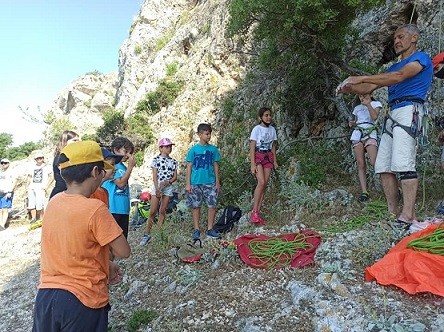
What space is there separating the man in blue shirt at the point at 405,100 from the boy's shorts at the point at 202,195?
8.81 ft

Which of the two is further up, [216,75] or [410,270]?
[216,75]

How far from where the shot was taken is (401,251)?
3055mm

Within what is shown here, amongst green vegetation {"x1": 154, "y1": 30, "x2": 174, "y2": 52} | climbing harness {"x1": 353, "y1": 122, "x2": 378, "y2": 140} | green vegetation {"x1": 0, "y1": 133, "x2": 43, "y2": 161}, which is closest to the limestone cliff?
green vegetation {"x1": 154, "y1": 30, "x2": 174, "y2": 52}

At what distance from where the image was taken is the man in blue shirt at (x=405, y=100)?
3682 millimetres

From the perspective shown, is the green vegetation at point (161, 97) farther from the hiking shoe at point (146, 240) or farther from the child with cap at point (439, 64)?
the child with cap at point (439, 64)

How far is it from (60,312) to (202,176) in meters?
3.88

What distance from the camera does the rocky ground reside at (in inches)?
108

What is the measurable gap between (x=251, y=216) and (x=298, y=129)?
3361 millimetres

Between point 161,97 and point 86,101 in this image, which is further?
point 86,101

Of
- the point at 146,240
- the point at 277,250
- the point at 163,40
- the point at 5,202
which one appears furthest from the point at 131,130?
the point at 277,250

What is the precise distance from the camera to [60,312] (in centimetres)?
210

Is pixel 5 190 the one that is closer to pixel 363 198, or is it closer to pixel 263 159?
pixel 263 159

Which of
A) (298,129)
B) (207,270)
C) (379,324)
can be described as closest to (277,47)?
(298,129)

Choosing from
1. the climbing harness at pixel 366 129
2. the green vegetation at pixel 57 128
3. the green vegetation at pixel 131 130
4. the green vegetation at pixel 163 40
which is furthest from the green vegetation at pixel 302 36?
the green vegetation at pixel 57 128
